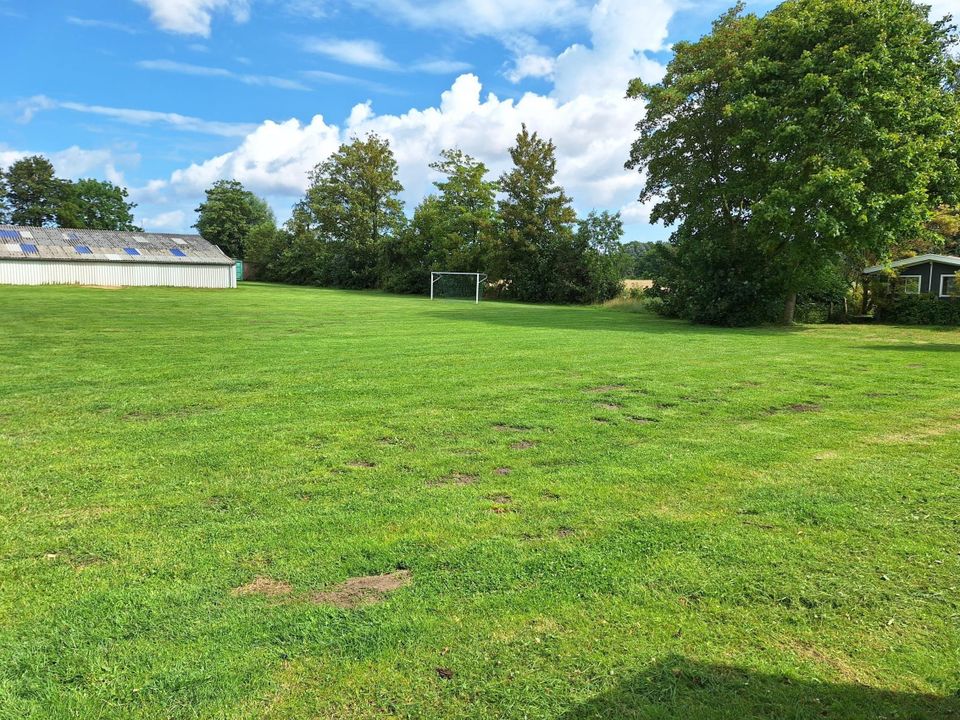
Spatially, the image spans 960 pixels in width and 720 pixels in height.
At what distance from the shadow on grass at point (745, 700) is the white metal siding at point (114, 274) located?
159 feet

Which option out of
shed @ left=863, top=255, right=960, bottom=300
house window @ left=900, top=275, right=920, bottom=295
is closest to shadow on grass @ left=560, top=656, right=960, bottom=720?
shed @ left=863, top=255, right=960, bottom=300

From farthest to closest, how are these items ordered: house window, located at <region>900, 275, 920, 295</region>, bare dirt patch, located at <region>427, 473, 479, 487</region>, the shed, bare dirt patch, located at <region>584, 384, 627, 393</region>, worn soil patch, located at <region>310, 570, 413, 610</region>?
1. house window, located at <region>900, 275, 920, 295</region>
2. the shed
3. bare dirt patch, located at <region>584, 384, 627, 393</region>
4. bare dirt patch, located at <region>427, 473, 479, 487</region>
5. worn soil patch, located at <region>310, 570, 413, 610</region>

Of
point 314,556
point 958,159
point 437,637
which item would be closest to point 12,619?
point 314,556

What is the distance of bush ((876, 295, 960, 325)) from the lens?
24.7 meters

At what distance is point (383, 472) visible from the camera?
15.7ft

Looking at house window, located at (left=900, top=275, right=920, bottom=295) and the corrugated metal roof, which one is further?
the corrugated metal roof

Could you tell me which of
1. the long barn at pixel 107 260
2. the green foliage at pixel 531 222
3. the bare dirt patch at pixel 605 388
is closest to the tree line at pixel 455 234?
the green foliage at pixel 531 222

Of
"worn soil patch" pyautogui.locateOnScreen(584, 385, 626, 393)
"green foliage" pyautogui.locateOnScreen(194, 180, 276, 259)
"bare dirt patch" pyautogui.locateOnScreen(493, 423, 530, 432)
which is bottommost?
"bare dirt patch" pyautogui.locateOnScreen(493, 423, 530, 432)

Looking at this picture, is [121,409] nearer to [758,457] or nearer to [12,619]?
[12,619]

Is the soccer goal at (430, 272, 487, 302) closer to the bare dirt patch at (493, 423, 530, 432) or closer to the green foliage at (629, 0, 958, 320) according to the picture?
the green foliage at (629, 0, 958, 320)

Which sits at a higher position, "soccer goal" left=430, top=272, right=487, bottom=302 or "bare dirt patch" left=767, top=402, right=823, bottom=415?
"soccer goal" left=430, top=272, right=487, bottom=302

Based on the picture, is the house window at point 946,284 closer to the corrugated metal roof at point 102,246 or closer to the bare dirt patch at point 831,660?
the bare dirt patch at point 831,660

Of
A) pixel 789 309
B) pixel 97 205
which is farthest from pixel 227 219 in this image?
pixel 789 309

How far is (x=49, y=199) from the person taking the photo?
270 ft
